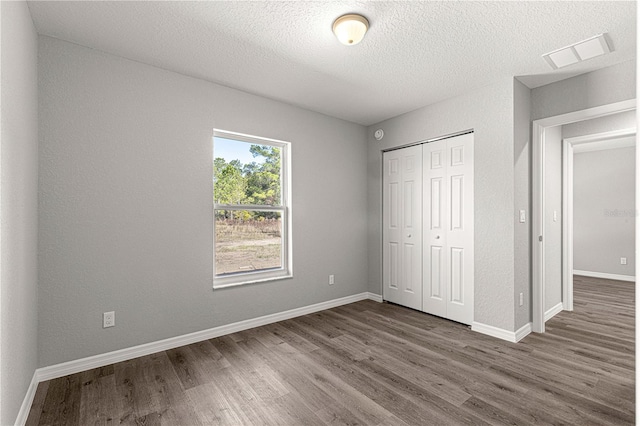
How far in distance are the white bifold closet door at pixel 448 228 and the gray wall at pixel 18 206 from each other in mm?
3666

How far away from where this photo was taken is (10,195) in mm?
1559

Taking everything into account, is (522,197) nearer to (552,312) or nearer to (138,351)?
(552,312)

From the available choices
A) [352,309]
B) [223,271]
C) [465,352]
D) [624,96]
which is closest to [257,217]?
[223,271]

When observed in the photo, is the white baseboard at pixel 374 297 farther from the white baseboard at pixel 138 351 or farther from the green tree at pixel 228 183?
the green tree at pixel 228 183

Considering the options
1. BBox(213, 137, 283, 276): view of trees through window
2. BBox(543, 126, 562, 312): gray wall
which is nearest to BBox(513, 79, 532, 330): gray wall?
BBox(543, 126, 562, 312): gray wall

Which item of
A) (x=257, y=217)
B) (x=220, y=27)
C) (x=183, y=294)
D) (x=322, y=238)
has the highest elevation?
(x=220, y=27)

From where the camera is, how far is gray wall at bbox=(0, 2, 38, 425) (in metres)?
1.46

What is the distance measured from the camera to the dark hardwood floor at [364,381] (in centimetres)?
186

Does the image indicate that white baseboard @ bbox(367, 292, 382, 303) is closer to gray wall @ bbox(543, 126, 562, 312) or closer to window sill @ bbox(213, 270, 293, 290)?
window sill @ bbox(213, 270, 293, 290)

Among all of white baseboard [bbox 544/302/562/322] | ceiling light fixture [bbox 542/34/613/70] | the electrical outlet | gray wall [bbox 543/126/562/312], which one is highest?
ceiling light fixture [bbox 542/34/613/70]

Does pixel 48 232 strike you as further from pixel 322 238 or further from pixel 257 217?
pixel 322 238

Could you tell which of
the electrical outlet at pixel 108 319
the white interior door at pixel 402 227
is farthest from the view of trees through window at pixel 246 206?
the white interior door at pixel 402 227

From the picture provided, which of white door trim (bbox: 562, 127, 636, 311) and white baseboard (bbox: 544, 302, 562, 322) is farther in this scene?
white door trim (bbox: 562, 127, 636, 311)

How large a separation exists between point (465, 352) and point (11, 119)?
357 cm
